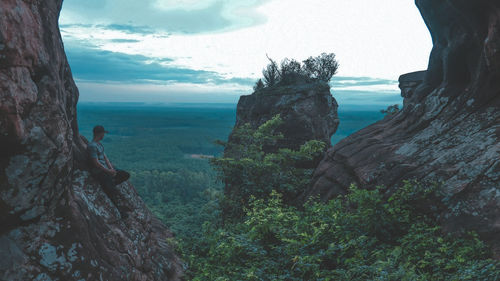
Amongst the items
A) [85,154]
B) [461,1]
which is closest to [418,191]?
[461,1]

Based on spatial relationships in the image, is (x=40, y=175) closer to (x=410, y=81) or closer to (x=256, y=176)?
(x=256, y=176)

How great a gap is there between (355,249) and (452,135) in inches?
198

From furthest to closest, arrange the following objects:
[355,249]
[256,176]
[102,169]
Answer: [256,176], [102,169], [355,249]

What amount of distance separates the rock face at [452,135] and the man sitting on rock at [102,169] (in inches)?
287

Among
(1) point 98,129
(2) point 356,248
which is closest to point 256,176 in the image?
(2) point 356,248

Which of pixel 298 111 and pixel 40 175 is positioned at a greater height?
pixel 298 111

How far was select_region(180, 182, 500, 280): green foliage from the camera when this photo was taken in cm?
527

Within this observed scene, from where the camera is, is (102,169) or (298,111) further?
(298,111)

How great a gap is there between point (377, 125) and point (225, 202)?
7900 mm

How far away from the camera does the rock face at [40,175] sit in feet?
13.7

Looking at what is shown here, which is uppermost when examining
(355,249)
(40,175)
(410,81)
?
(410,81)

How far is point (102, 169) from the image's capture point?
6.71m

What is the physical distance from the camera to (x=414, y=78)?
15.2 m

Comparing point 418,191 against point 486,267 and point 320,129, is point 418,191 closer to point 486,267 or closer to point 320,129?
point 486,267
